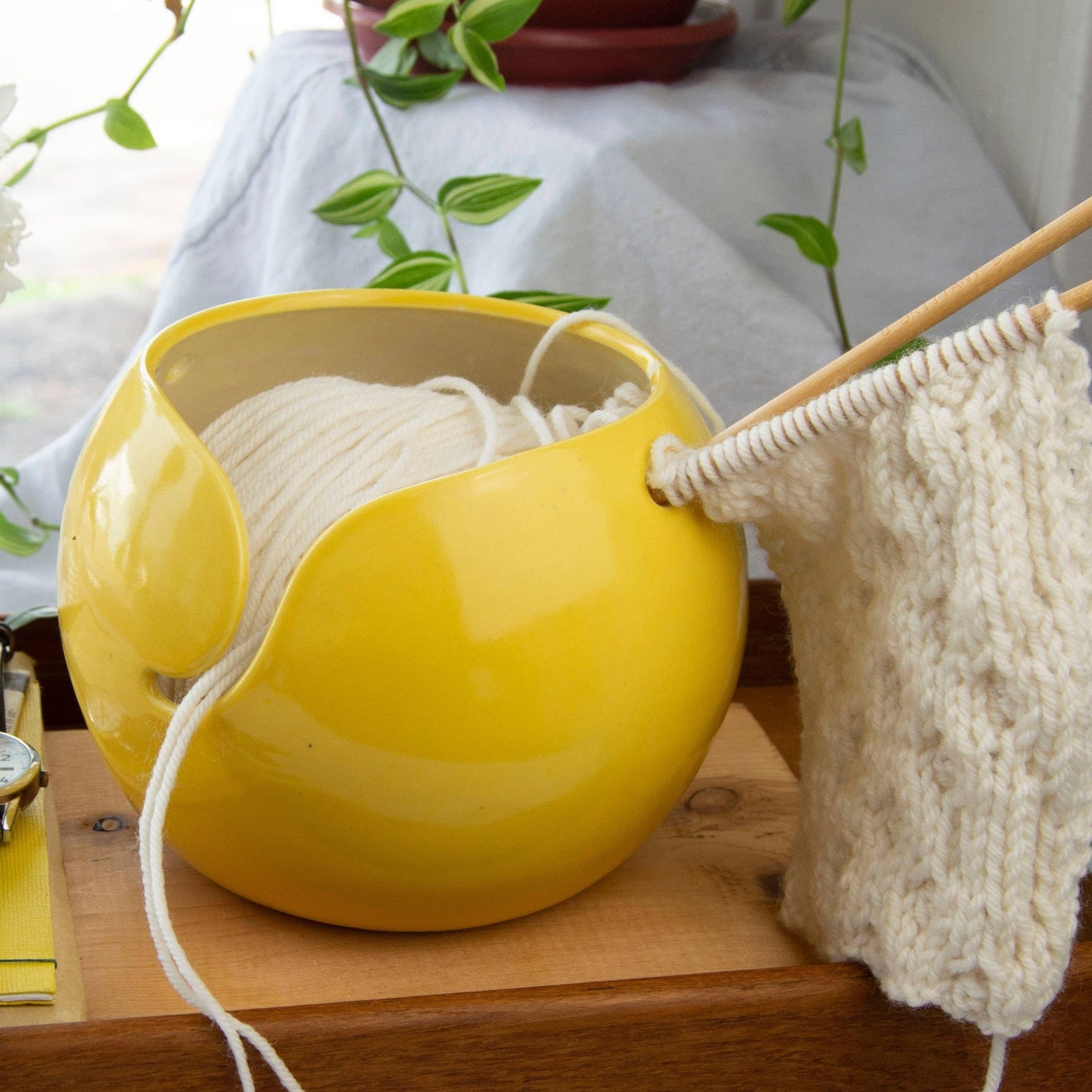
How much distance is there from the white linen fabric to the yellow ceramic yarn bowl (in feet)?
1.27

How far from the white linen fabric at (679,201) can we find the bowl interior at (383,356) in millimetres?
276

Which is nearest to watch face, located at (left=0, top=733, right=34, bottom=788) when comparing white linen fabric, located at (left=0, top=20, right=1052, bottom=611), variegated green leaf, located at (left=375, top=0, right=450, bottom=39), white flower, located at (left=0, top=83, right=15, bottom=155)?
white flower, located at (left=0, top=83, right=15, bottom=155)

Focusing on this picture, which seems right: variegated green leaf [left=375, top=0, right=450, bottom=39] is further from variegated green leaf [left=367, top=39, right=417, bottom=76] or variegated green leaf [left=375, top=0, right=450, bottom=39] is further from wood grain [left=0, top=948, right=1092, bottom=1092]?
wood grain [left=0, top=948, right=1092, bottom=1092]

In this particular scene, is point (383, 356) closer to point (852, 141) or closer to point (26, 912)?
point (26, 912)

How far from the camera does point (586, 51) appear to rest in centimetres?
95

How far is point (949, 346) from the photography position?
1.50 feet

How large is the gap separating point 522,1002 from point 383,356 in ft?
1.11

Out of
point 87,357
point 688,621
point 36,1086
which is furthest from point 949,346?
point 87,357

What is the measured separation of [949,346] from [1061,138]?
523mm

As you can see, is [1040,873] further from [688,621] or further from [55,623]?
[55,623]

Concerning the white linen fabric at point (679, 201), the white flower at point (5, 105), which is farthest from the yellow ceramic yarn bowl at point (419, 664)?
the white linen fabric at point (679, 201)

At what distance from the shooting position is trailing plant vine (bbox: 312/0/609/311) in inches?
30.0

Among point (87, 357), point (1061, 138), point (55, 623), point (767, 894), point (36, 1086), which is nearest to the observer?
point (36, 1086)

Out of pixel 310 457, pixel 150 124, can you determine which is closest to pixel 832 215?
pixel 310 457
